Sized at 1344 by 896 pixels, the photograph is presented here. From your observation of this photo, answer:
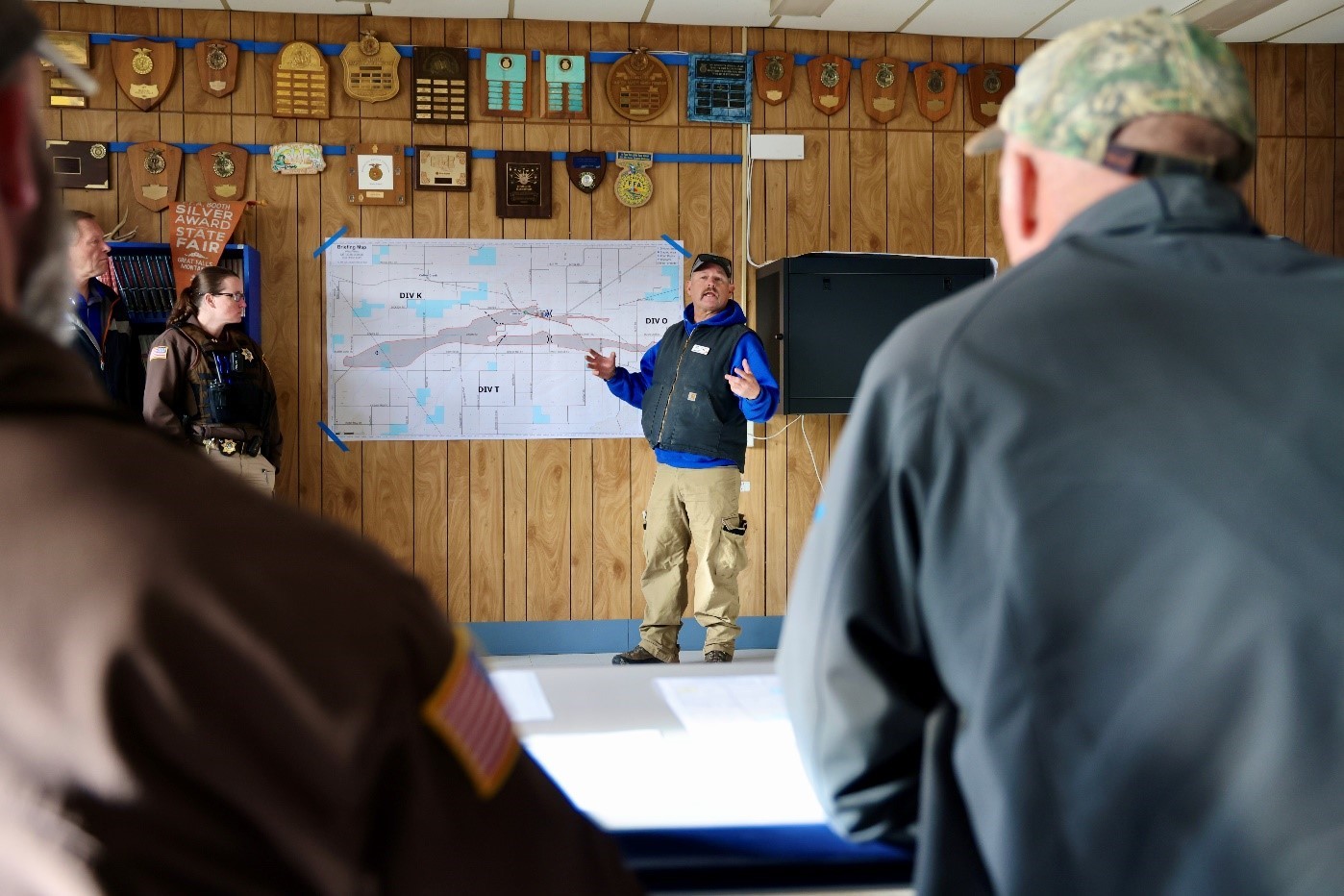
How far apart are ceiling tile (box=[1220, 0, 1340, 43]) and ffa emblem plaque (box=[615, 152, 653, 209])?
9.89 ft

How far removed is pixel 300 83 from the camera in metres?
4.99

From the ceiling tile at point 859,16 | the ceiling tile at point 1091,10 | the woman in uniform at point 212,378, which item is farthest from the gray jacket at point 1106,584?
the ceiling tile at point 1091,10

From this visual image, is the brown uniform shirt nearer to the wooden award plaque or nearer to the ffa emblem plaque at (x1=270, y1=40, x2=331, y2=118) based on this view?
the ffa emblem plaque at (x1=270, y1=40, x2=331, y2=118)

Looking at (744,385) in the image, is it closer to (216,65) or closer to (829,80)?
(829,80)

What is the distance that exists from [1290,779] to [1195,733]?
0.25 ft

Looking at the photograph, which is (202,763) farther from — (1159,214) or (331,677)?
(1159,214)

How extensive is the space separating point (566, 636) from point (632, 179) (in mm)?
2291

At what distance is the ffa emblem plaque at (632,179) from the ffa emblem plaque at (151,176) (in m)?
2.07

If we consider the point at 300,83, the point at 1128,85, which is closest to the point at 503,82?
the point at 300,83

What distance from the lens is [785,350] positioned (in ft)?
16.5

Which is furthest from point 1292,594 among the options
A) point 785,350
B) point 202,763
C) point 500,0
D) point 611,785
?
point 500,0

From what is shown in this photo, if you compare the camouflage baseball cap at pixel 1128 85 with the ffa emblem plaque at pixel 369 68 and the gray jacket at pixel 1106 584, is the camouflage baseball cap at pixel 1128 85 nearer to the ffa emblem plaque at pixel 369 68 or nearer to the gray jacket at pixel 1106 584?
the gray jacket at pixel 1106 584

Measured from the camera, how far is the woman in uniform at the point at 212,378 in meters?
4.27

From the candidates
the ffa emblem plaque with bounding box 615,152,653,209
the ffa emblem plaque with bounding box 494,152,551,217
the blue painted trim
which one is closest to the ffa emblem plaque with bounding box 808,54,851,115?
the ffa emblem plaque with bounding box 615,152,653,209
